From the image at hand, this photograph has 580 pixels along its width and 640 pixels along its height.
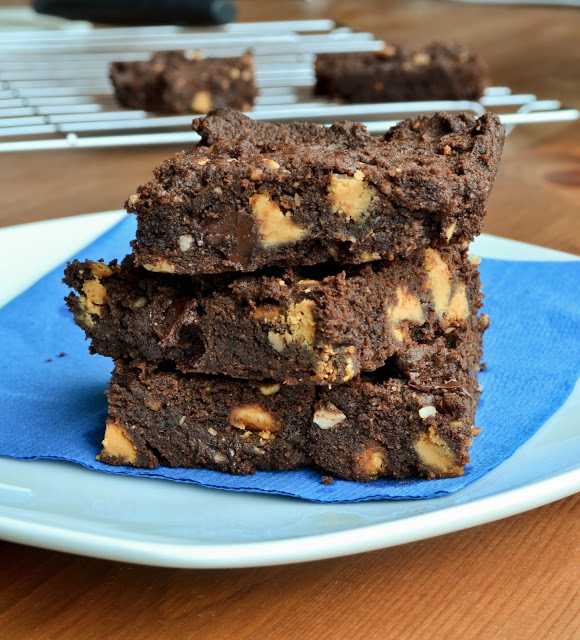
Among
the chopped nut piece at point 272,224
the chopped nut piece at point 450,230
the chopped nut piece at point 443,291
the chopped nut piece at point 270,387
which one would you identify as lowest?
the chopped nut piece at point 270,387

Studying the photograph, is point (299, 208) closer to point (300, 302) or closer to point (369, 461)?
point (300, 302)

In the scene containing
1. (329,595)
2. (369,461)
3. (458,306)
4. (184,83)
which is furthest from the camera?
(184,83)

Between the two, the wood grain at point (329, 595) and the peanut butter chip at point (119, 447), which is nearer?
the wood grain at point (329, 595)

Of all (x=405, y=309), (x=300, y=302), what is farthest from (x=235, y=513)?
(x=405, y=309)

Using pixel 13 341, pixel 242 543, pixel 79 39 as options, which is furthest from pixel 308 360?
pixel 79 39

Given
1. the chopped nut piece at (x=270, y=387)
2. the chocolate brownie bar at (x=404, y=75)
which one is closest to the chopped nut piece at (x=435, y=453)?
the chopped nut piece at (x=270, y=387)

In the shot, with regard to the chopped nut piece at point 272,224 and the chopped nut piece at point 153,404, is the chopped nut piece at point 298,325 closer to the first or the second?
the chopped nut piece at point 272,224

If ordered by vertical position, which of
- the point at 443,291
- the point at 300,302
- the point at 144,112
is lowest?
the point at 144,112
